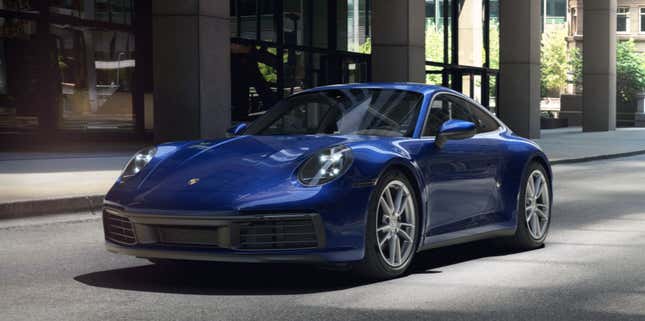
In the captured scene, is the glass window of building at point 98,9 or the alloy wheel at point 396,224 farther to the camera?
the glass window of building at point 98,9

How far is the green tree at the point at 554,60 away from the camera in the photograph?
105 metres

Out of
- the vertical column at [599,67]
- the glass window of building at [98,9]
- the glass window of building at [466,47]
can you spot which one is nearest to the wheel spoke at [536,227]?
the glass window of building at [98,9]

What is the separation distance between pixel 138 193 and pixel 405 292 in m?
1.73

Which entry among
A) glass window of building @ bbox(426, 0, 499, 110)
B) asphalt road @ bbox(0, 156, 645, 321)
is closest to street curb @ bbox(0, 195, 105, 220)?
asphalt road @ bbox(0, 156, 645, 321)

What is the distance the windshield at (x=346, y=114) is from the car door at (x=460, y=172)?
0.18 metres

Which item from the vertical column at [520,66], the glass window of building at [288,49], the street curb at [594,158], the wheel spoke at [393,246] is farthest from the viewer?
the vertical column at [520,66]

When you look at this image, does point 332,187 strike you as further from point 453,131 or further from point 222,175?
point 453,131

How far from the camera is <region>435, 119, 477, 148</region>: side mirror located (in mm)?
7895

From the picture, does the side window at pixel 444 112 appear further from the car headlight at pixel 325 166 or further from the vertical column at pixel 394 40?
the vertical column at pixel 394 40

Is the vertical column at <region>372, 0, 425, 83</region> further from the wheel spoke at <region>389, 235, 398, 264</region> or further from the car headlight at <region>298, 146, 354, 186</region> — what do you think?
the car headlight at <region>298, 146, 354, 186</region>

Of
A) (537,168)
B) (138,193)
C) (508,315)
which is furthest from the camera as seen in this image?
(537,168)

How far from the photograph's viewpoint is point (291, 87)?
3194 centimetres

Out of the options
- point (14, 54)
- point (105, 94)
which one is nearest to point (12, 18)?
point (14, 54)

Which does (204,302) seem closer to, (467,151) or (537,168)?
(467,151)
